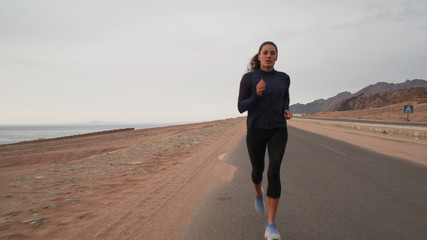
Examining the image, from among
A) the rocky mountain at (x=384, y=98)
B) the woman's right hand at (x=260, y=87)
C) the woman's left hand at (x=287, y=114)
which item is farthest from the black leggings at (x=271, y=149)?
the rocky mountain at (x=384, y=98)

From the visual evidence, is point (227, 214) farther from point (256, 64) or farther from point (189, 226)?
point (256, 64)

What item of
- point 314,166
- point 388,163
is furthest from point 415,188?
point 388,163

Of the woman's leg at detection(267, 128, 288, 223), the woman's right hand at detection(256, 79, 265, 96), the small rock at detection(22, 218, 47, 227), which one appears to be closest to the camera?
the woman's right hand at detection(256, 79, 265, 96)

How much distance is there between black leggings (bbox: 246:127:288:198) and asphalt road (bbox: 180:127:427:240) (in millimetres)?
549

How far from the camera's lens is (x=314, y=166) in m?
6.41

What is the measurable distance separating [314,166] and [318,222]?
3.76 meters

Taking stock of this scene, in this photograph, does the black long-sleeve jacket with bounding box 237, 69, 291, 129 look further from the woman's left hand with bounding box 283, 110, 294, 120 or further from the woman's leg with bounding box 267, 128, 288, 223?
the woman's leg with bounding box 267, 128, 288, 223

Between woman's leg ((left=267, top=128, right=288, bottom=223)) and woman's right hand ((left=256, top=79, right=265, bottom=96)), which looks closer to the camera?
woman's right hand ((left=256, top=79, right=265, bottom=96))

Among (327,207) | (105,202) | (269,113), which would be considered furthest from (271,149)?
(105,202)

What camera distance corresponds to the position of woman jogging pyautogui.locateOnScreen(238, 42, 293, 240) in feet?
8.61

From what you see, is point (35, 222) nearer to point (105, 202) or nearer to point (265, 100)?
point (105, 202)

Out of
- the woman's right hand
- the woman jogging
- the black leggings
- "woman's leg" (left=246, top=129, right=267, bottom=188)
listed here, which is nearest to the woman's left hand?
the woman jogging

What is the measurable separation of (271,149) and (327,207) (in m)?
1.53

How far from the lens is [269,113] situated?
2672 mm
